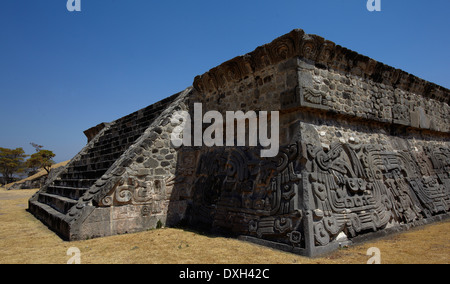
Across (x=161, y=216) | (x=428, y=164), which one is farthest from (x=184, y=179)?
(x=428, y=164)

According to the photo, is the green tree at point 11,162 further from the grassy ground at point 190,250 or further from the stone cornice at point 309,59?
the stone cornice at point 309,59

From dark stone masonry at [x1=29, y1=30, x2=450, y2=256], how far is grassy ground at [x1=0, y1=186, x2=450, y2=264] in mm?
243

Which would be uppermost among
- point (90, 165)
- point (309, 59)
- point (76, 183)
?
point (309, 59)

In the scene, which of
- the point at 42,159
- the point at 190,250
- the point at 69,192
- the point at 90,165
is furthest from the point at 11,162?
the point at 190,250

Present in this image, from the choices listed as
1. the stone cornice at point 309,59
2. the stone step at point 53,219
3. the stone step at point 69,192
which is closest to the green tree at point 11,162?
the stone step at point 69,192

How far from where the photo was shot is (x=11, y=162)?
3069 centimetres

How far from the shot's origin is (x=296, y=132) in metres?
4.28

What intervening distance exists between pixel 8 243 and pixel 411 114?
8.94m

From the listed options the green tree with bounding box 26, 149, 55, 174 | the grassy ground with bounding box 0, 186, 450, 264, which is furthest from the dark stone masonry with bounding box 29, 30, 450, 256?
the green tree with bounding box 26, 149, 55, 174

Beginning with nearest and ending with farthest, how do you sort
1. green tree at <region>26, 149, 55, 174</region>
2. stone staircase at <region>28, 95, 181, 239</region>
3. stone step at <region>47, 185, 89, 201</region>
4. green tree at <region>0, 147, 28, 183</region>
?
stone step at <region>47, 185, 89, 201</region> < stone staircase at <region>28, 95, 181, 239</region> < green tree at <region>26, 149, 55, 174</region> < green tree at <region>0, 147, 28, 183</region>

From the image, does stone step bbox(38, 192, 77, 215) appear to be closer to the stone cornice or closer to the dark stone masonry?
the dark stone masonry

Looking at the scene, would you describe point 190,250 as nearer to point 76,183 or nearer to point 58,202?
point 58,202

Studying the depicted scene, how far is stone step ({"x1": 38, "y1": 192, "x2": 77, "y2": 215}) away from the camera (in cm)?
560

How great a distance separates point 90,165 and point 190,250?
5.02 m
